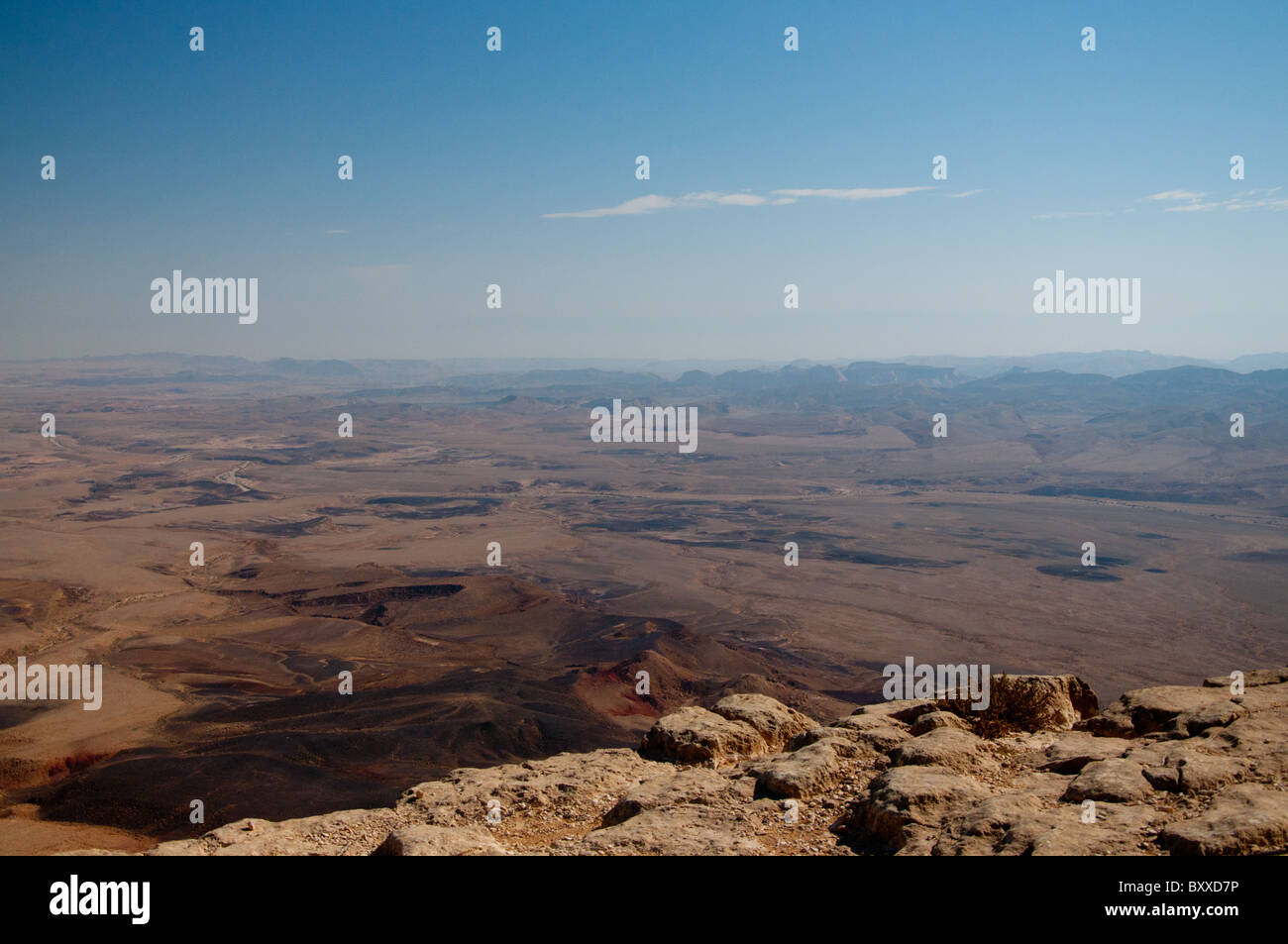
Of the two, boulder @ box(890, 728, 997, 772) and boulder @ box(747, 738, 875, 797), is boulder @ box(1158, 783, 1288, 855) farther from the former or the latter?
boulder @ box(747, 738, 875, 797)

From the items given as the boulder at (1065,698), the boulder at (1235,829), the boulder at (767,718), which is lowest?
the boulder at (767,718)

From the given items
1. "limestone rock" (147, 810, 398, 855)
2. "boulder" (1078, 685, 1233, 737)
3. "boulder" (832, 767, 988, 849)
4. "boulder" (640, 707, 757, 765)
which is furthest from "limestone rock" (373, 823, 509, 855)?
"boulder" (1078, 685, 1233, 737)

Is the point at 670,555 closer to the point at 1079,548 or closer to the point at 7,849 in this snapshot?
the point at 1079,548

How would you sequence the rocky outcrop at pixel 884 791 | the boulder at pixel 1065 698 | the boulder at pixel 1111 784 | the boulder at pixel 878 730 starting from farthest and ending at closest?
the boulder at pixel 1065 698, the boulder at pixel 878 730, the boulder at pixel 1111 784, the rocky outcrop at pixel 884 791

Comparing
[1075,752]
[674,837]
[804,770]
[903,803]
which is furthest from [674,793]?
[1075,752]

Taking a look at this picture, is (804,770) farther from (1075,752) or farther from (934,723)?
(1075,752)

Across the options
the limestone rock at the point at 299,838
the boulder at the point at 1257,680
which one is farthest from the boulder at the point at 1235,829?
the limestone rock at the point at 299,838

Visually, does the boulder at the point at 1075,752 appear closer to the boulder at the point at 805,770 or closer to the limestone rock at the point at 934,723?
the limestone rock at the point at 934,723
